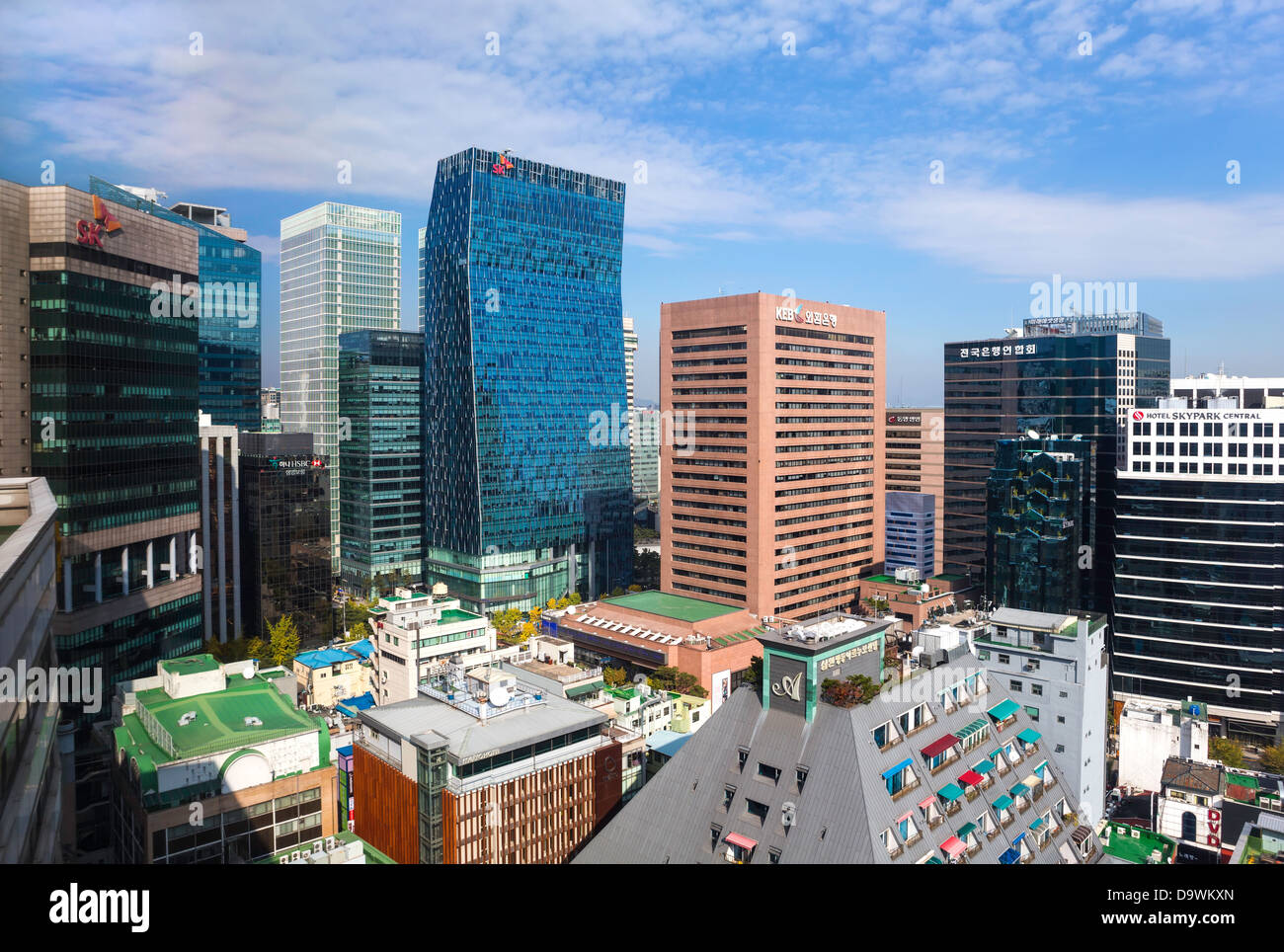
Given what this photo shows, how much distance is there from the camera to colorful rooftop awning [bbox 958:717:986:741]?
1068 inches

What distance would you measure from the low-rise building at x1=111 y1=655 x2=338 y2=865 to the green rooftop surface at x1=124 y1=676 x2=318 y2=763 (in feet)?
0.13

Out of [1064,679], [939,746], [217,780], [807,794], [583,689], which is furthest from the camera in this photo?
[583,689]

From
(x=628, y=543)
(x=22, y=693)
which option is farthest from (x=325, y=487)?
(x=22, y=693)

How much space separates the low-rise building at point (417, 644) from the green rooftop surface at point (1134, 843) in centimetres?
3468

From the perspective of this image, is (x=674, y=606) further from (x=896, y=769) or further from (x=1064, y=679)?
(x=896, y=769)

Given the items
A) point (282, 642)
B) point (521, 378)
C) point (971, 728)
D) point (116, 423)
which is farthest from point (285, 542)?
point (971, 728)

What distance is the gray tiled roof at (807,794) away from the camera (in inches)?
879

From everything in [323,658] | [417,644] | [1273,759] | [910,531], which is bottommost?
[1273,759]

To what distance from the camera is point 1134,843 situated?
3756 centimetres

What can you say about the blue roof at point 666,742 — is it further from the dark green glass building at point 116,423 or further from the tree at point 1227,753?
the tree at point 1227,753

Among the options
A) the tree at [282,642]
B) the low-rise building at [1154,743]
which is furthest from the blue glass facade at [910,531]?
the tree at [282,642]

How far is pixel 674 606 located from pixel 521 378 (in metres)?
29.9

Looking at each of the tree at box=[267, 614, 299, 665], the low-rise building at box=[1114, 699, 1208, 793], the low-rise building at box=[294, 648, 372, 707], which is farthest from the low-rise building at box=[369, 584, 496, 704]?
the low-rise building at box=[1114, 699, 1208, 793]

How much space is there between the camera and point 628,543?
3757 inches
